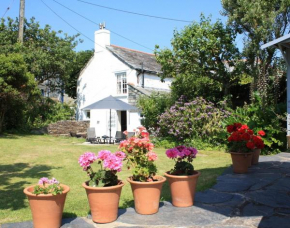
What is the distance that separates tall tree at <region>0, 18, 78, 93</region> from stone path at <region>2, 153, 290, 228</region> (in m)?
18.5

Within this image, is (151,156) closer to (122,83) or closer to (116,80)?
(122,83)

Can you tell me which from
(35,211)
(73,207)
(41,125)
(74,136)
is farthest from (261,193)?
(41,125)

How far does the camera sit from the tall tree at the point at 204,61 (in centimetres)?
1297

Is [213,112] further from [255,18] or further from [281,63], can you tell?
[255,18]

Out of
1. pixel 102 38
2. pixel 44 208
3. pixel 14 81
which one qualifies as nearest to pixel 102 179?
pixel 44 208

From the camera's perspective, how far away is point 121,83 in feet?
70.1

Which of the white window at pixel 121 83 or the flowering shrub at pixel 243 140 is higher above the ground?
→ the white window at pixel 121 83

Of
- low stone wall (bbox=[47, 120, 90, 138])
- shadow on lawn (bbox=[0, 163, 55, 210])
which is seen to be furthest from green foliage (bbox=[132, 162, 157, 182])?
low stone wall (bbox=[47, 120, 90, 138])

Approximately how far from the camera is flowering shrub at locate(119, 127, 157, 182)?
4.16m

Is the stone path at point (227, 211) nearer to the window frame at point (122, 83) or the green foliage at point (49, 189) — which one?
the green foliage at point (49, 189)

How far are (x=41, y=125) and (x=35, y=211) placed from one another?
20137 millimetres

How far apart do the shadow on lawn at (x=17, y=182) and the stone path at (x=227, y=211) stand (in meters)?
1.33

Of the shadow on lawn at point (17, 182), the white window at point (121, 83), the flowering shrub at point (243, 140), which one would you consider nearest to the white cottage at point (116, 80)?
the white window at point (121, 83)

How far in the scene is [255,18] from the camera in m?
11.4
